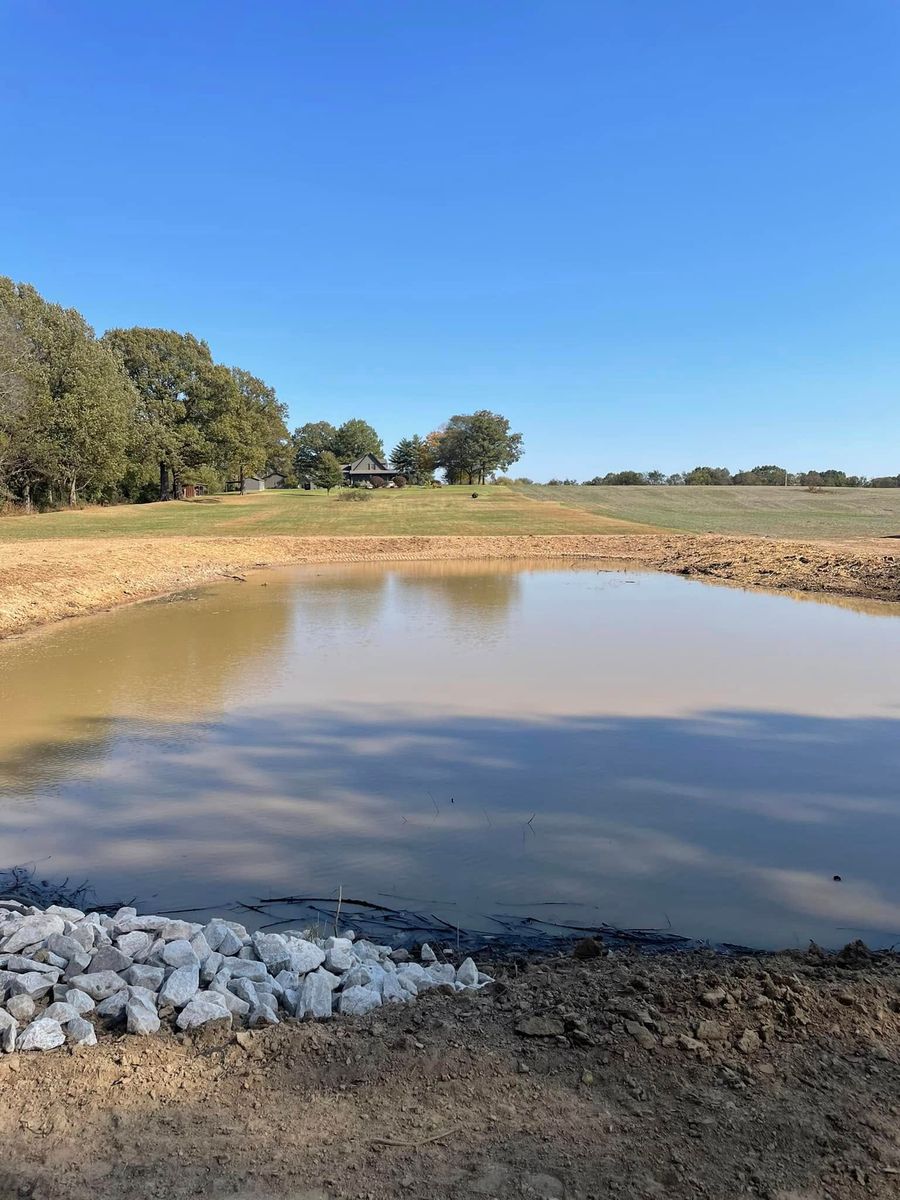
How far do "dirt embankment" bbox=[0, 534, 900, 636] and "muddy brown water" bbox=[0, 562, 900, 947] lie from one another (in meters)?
3.49

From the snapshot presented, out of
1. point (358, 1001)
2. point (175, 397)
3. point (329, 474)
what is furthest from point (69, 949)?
point (329, 474)

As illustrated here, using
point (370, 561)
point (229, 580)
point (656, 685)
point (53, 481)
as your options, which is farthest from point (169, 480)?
point (656, 685)

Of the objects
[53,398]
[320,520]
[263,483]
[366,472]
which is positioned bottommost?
[320,520]

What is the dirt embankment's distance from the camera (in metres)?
15.8

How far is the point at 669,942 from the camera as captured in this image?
12.9 ft

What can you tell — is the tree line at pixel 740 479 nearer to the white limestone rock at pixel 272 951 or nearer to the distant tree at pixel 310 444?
the distant tree at pixel 310 444

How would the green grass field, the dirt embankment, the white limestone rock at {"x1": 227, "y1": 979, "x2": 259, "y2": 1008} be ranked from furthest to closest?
the green grass field < the dirt embankment < the white limestone rock at {"x1": 227, "y1": 979, "x2": 259, "y2": 1008}

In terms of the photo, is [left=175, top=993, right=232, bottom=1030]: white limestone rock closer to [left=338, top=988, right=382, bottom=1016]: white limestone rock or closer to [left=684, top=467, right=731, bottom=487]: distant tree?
[left=338, top=988, right=382, bottom=1016]: white limestone rock

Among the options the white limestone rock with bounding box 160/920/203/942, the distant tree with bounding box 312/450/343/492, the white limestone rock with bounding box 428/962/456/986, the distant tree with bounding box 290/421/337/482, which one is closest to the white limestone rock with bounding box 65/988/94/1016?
the white limestone rock with bounding box 160/920/203/942

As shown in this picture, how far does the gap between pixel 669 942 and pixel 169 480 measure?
5444cm

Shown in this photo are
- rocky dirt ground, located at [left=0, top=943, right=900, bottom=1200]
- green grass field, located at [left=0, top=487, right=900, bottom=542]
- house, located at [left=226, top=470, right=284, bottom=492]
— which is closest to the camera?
rocky dirt ground, located at [left=0, top=943, right=900, bottom=1200]

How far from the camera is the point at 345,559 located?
27.6m

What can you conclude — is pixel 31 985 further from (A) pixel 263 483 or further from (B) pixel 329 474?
(A) pixel 263 483

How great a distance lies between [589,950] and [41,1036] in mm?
2355
